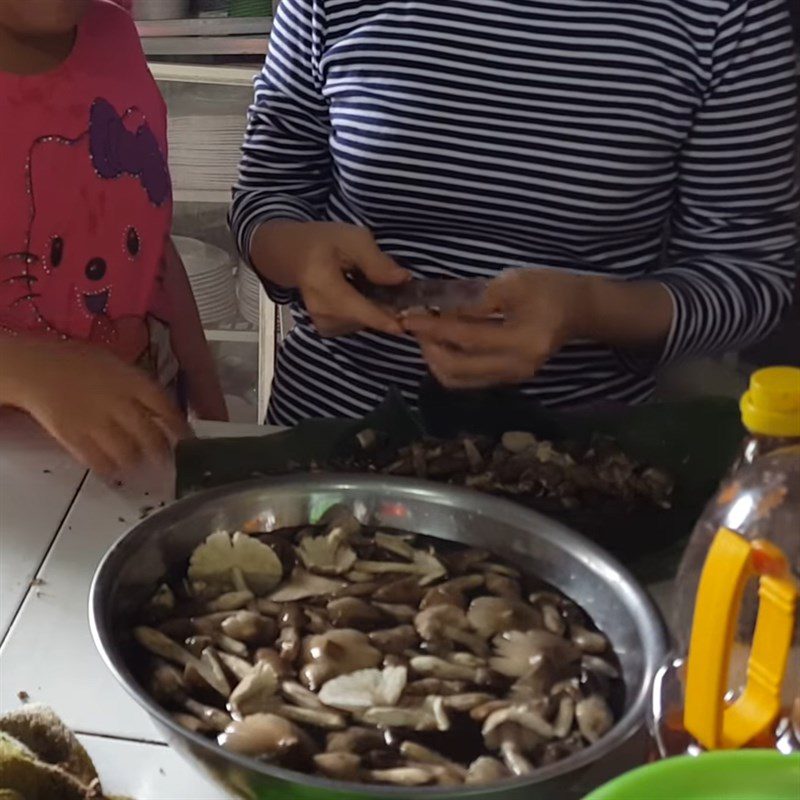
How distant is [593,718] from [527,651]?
67 mm

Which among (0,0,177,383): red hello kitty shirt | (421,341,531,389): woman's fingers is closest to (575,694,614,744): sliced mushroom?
(421,341,531,389): woman's fingers

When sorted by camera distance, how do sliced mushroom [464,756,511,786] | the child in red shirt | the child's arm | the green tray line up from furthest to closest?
the child's arm
the child in red shirt
sliced mushroom [464,756,511,786]
the green tray

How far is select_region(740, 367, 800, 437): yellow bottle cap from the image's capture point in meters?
0.52

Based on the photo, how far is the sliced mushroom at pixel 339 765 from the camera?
0.54m

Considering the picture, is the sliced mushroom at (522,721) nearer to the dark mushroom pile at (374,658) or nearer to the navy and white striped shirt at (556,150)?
the dark mushroom pile at (374,658)

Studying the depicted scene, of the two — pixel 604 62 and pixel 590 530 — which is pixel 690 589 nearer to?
pixel 590 530

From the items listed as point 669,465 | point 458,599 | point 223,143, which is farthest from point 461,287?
point 223,143

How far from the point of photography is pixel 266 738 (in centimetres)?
55

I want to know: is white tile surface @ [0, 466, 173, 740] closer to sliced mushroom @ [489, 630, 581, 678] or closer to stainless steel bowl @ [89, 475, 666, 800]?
stainless steel bowl @ [89, 475, 666, 800]

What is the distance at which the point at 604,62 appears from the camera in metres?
0.98

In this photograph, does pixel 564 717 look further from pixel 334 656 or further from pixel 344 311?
pixel 344 311

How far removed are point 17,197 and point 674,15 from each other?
60cm

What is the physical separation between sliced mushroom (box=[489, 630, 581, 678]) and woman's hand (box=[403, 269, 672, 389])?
31 cm

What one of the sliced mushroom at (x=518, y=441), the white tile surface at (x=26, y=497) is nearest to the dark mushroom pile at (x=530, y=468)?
the sliced mushroom at (x=518, y=441)
